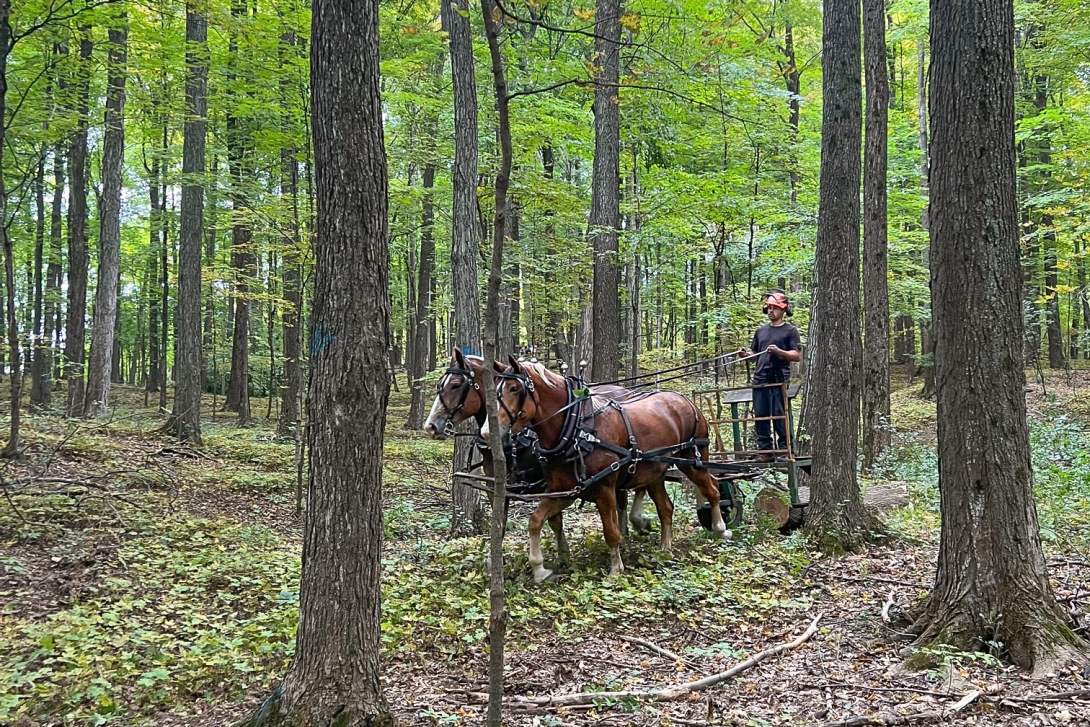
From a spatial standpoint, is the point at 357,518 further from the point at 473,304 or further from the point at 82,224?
the point at 82,224

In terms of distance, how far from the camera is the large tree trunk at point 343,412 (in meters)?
3.37

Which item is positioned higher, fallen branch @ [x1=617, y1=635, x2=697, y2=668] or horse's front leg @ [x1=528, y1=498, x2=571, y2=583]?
horse's front leg @ [x1=528, y1=498, x2=571, y2=583]

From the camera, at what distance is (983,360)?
4.24 metres

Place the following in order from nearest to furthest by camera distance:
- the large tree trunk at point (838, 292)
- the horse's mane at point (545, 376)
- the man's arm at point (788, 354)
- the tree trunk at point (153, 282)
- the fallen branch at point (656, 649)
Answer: the fallen branch at point (656, 649)
the horse's mane at point (545, 376)
the large tree trunk at point (838, 292)
the man's arm at point (788, 354)
the tree trunk at point (153, 282)

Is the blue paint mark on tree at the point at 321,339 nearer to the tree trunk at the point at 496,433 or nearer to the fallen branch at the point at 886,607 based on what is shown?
the tree trunk at the point at 496,433

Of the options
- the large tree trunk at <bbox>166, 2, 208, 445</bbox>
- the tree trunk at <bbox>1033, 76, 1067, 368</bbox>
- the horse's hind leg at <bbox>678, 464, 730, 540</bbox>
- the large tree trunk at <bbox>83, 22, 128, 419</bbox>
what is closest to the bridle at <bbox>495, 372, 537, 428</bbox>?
the horse's hind leg at <bbox>678, 464, 730, 540</bbox>

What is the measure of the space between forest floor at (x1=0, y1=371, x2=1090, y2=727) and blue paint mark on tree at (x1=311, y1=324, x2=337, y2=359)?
81.4 inches

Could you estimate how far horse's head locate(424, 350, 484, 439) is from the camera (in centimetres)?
594

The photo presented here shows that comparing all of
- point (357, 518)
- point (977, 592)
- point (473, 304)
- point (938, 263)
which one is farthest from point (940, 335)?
point (473, 304)

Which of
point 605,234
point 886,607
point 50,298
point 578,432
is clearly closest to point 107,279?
point 50,298

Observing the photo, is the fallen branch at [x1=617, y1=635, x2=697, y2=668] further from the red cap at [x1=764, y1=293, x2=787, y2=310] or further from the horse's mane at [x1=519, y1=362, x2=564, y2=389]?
the red cap at [x1=764, y1=293, x2=787, y2=310]

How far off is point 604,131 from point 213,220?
1242cm

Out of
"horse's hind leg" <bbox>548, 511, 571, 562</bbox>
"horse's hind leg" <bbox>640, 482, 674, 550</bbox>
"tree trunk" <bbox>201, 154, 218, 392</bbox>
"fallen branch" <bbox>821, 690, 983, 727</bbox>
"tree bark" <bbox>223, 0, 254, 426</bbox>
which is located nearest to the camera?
"fallen branch" <bbox>821, 690, 983, 727</bbox>

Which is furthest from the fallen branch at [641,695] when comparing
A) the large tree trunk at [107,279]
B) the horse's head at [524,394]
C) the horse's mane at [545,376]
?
the large tree trunk at [107,279]
